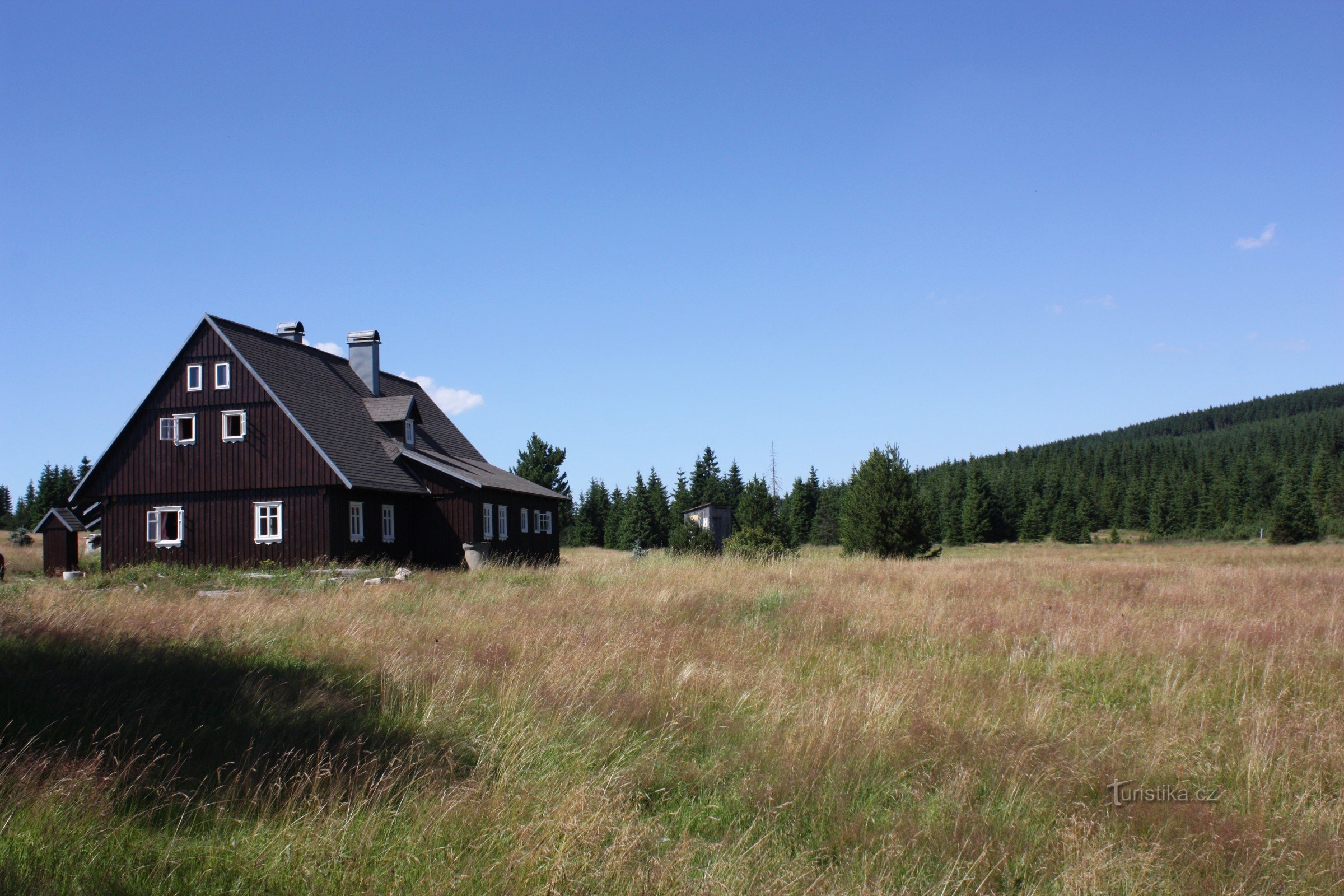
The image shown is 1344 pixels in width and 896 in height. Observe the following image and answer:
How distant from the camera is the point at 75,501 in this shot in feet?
82.5

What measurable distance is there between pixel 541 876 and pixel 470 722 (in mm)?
2163

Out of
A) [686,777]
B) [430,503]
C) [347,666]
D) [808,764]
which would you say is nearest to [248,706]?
[347,666]

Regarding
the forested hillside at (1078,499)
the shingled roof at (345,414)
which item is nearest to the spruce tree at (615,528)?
the forested hillside at (1078,499)

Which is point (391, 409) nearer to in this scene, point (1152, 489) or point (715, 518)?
point (715, 518)

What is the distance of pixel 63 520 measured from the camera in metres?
29.6

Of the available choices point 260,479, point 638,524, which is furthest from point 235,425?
point 638,524

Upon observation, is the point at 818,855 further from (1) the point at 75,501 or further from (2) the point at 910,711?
(1) the point at 75,501

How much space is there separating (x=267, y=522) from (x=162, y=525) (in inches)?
147

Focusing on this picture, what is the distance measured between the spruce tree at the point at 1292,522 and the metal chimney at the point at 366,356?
6655 centimetres

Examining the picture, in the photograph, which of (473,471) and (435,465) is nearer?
(435,465)

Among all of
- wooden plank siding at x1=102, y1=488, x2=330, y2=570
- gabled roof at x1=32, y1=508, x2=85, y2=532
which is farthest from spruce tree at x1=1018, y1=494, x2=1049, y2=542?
gabled roof at x1=32, y1=508, x2=85, y2=532

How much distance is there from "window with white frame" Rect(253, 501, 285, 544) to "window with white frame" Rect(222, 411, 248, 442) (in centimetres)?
211

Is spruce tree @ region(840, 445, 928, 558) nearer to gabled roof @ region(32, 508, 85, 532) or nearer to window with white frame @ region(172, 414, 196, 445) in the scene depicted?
window with white frame @ region(172, 414, 196, 445)

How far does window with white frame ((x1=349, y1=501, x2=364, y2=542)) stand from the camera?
2436 centimetres
